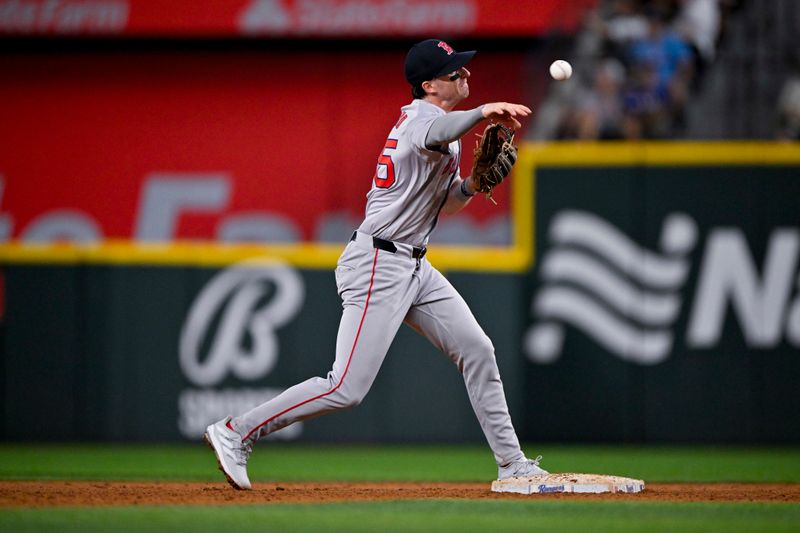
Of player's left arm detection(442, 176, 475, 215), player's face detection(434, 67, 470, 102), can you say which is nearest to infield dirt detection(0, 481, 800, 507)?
player's left arm detection(442, 176, 475, 215)

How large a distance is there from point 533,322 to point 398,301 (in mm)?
4104

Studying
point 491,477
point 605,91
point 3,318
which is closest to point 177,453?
point 3,318

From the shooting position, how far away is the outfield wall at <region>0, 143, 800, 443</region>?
9.55 metres

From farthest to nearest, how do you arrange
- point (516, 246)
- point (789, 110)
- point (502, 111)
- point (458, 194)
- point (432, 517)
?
point (789, 110)
point (516, 246)
point (458, 194)
point (502, 111)
point (432, 517)

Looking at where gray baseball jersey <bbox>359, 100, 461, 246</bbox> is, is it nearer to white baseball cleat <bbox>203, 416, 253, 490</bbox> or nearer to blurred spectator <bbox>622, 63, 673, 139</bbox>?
white baseball cleat <bbox>203, 416, 253, 490</bbox>

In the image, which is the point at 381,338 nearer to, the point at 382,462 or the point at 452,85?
the point at 452,85

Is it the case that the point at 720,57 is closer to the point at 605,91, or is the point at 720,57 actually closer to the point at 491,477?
the point at 605,91

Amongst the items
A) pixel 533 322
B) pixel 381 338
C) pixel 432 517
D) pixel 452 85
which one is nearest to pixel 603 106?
pixel 533 322

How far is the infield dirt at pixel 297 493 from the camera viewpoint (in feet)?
17.9

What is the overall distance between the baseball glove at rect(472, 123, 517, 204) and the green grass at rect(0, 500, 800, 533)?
4.85 feet

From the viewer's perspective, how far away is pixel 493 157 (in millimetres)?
5898

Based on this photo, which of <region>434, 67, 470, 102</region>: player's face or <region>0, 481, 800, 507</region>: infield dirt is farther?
<region>434, 67, 470, 102</region>: player's face

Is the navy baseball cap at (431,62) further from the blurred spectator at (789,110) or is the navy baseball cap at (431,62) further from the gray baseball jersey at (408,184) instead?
the blurred spectator at (789,110)

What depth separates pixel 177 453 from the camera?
894 centimetres
